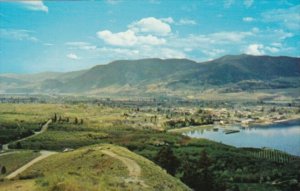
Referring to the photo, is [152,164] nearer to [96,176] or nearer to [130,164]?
[130,164]

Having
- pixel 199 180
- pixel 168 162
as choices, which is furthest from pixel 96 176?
pixel 168 162

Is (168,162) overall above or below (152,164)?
below

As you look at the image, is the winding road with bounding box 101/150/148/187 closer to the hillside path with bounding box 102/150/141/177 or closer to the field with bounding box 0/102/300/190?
the hillside path with bounding box 102/150/141/177

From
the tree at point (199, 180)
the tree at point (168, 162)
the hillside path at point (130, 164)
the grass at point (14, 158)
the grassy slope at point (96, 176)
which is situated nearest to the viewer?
the grassy slope at point (96, 176)

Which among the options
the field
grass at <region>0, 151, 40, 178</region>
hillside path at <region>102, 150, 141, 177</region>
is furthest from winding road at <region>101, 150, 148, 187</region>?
grass at <region>0, 151, 40, 178</region>

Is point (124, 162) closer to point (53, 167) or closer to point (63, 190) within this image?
point (53, 167)

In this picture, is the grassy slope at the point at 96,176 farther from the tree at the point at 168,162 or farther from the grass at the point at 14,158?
the grass at the point at 14,158

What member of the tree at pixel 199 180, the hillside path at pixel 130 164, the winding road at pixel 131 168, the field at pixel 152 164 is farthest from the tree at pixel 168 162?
the hillside path at pixel 130 164

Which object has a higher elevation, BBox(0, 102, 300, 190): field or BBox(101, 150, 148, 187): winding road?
BBox(101, 150, 148, 187): winding road

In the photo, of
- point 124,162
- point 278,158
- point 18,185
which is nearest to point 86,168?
point 124,162
